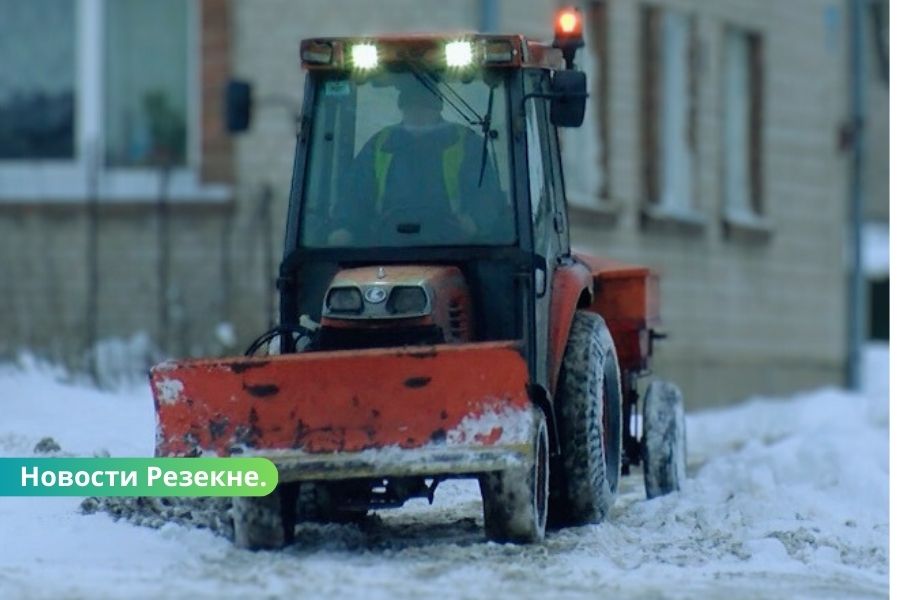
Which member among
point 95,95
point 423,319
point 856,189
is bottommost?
point 856,189

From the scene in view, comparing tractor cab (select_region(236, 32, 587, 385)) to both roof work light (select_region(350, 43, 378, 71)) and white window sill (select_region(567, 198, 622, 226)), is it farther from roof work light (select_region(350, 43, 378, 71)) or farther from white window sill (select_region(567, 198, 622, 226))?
white window sill (select_region(567, 198, 622, 226))

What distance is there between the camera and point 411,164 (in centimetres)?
1172

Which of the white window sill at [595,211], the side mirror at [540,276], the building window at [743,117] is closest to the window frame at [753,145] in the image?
the building window at [743,117]

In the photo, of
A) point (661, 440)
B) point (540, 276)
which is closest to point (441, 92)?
point (540, 276)

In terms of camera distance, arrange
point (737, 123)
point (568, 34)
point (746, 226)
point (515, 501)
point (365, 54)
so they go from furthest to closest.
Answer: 1. point (737, 123)
2. point (746, 226)
3. point (568, 34)
4. point (365, 54)
5. point (515, 501)

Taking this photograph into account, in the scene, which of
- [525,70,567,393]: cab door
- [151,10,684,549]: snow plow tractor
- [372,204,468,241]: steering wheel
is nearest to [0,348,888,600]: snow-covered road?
[151,10,684,549]: snow plow tractor

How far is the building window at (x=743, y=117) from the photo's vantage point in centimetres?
2664

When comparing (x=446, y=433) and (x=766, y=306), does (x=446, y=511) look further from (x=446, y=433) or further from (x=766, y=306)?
(x=766, y=306)

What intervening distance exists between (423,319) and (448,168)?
906mm

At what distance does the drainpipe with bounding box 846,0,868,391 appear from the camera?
88.3 ft

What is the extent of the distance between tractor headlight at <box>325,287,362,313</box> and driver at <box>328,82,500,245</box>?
571mm

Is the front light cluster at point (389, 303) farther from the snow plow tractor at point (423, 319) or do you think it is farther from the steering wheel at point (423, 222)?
the steering wheel at point (423, 222)

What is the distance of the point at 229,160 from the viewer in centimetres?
2119

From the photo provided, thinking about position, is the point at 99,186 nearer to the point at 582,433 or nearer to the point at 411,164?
the point at 411,164
